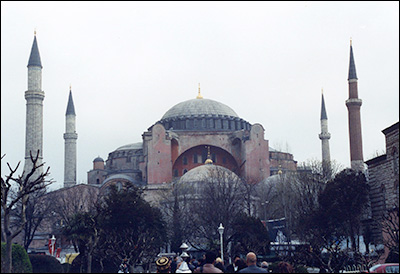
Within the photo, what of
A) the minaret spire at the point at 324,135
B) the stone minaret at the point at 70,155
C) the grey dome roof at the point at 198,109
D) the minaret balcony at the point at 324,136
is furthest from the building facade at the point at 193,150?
the minaret balcony at the point at 324,136

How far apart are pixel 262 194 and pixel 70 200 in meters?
13.4

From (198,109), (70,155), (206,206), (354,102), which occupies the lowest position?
(206,206)

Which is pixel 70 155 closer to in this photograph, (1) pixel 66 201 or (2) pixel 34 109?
(1) pixel 66 201

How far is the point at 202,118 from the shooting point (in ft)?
178

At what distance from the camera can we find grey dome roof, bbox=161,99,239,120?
55250 mm

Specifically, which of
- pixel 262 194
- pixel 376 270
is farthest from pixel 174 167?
pixel 376 270

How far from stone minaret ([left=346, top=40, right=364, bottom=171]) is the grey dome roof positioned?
16511mm

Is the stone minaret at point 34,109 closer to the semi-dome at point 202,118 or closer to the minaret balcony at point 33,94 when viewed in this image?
the minaret balcony at point 33,94

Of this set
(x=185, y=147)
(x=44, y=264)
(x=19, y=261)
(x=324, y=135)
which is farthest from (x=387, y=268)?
(x=324, y=135)

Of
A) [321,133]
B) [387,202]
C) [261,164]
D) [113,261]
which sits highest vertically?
[321,133]

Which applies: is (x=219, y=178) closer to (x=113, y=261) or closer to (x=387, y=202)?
(x=387, y=202)

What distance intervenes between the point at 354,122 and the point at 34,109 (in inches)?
846

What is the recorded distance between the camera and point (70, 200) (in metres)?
44.4

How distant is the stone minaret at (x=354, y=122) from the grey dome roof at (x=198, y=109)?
54.2ft
